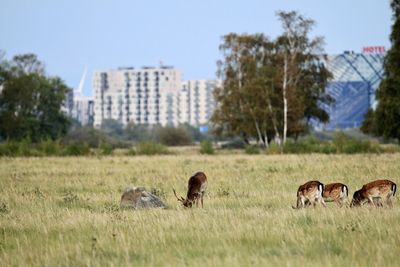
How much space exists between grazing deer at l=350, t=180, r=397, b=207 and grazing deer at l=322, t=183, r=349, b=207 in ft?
1.04

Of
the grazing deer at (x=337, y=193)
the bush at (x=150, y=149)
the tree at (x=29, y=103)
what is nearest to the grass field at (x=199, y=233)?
the grazing deer at (x=337, y=193)

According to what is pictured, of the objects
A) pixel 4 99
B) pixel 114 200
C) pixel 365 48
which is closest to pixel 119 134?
pixel 365 48

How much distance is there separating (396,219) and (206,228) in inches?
130

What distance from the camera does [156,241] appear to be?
1059cm

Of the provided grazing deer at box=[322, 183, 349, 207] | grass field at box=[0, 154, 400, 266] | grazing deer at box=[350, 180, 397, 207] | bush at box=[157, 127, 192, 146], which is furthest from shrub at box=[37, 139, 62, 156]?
bush at box=[157, 127, 192, 146]

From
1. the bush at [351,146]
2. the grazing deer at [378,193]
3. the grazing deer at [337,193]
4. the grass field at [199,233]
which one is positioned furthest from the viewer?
the bush at [351,146]

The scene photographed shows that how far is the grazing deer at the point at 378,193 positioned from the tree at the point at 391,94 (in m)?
39.5

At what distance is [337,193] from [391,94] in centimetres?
4206

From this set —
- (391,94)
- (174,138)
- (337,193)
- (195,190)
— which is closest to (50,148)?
(391,94)

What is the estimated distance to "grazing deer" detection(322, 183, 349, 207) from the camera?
14.4 metres

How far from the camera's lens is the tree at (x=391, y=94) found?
52.9 meters

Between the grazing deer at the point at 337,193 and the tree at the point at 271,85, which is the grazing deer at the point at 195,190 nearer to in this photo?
the grazing deer at the point at 337,193

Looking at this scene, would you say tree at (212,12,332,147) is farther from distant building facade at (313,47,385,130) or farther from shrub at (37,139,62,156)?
distant building facade at (313,47,385,130)

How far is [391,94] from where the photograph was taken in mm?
54500
